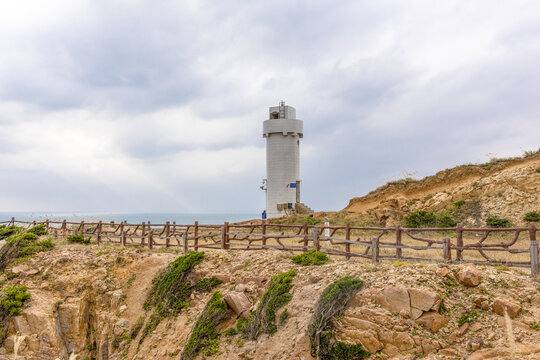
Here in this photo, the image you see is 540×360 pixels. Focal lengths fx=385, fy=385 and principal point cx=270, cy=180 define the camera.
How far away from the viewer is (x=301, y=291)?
10.8 metres

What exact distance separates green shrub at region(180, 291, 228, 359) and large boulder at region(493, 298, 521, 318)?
280 inches

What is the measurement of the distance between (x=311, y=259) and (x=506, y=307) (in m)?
5.79

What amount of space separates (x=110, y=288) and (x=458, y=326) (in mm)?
13534

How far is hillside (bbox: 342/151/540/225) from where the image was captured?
25.9m

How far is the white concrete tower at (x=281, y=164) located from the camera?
41219mm

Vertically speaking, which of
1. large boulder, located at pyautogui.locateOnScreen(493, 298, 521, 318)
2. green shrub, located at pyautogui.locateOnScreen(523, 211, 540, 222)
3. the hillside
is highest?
the hillside

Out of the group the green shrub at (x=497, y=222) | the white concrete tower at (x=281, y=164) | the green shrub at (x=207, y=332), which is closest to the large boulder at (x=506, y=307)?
the green shrub at (x=207, y=332)

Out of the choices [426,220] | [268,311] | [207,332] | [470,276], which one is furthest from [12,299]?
[426,220]

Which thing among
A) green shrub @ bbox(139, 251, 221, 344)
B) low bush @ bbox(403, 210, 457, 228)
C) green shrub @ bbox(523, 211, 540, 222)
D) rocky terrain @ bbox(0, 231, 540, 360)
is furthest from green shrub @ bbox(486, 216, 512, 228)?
green shrub @ bbox(139, 251, 221, 344)

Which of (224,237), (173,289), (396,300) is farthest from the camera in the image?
(224,237)

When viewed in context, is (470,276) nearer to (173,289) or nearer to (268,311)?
(268,311)

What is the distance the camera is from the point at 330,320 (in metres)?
8.99

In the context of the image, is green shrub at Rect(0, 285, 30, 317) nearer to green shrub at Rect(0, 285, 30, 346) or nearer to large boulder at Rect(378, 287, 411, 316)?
green shrub at Rect(0, 285, 30, 346)

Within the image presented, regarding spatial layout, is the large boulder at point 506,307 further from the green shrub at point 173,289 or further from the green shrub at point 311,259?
the green shrub at point 173,289
